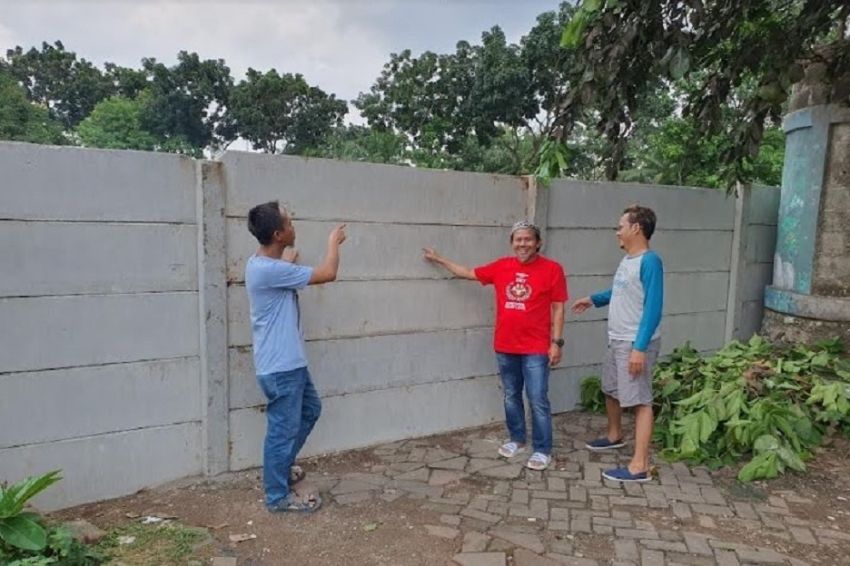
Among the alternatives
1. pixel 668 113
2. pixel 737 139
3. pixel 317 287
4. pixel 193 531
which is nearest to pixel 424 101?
pixel 668 113

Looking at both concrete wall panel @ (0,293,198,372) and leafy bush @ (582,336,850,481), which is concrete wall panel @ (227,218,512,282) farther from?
leafy bush @ (582,336,850,481)

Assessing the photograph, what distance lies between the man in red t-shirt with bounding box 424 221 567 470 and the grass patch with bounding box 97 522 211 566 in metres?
1.97

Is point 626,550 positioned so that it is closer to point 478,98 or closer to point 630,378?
point 630,378

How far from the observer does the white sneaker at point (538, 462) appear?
3697 millimetres

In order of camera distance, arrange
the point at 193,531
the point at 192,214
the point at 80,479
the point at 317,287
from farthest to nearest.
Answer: the point at 317,287 < the point at 192,214 < the point at 80,479 < the point at 193,531

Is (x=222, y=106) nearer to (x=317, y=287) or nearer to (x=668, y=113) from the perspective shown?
(x=668, y=113)

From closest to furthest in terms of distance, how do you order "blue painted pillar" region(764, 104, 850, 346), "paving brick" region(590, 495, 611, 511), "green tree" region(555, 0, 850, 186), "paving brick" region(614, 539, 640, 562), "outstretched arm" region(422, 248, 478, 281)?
1. "paving brick" region(614, 539, 640, 562)
2. "paving brick" region(590, 495, 611, 511)
3. "green tree" region(555, 0, 850, 186)
4. "outstretched arm" region(422, 248, 478, 281)
5. "blue painted pillar" region(764, 104, 850, 346)

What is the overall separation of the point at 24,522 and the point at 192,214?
1.64 m

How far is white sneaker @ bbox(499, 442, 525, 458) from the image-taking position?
390 cm

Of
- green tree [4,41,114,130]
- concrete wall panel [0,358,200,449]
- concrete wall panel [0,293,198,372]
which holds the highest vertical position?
green tree [4,41,114,130]

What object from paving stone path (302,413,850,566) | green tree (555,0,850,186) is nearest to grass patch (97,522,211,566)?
paving stone path (302,413,850,566)

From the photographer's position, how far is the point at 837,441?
13.2 feet

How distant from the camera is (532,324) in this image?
374 centimetres

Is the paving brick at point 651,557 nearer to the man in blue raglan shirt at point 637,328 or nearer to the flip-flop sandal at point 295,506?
the man in blue raglan shirt at point 637,328
